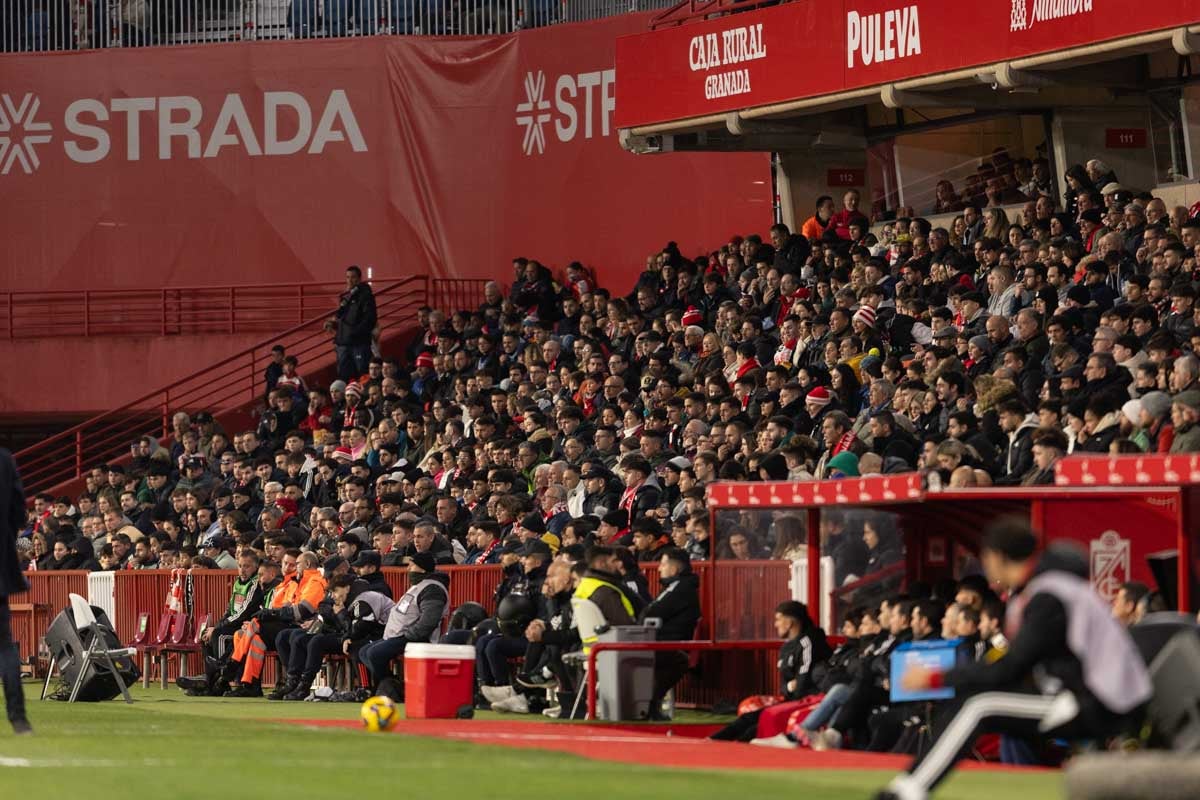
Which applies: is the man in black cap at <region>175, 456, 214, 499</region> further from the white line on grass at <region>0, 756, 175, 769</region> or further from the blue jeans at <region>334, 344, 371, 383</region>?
the white line on grass at <region>0, 756, 175, 769</region>

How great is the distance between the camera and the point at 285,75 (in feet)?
118

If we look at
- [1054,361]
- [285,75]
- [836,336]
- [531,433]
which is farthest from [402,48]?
[1054,361]

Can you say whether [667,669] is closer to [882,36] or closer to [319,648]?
[319,648]

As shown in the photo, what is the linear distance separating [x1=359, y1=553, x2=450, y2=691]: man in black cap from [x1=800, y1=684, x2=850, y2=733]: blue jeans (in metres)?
6.00

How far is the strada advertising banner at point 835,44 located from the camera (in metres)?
21.7

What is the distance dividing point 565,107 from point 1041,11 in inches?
506

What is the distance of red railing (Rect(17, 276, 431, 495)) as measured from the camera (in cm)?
3391

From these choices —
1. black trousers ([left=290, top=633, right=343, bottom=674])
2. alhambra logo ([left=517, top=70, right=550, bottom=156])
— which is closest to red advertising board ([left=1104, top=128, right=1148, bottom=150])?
black trousers ([left=290, top=633, right=343, bottom=674])

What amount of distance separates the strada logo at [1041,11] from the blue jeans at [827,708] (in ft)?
31.8

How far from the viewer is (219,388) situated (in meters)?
34.1

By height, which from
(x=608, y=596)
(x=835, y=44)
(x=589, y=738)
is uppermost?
(x=835, y=44)

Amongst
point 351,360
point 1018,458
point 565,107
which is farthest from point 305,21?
point 1018,458

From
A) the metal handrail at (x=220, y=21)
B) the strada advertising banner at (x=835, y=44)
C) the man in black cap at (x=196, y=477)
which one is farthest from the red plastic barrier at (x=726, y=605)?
the metal handrail at (x=220, y=21)

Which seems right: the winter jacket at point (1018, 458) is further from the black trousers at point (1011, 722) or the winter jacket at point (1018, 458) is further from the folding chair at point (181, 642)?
the folding chair at point (181, 642)
